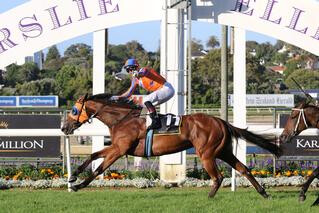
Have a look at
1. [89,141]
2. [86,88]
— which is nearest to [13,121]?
[89,141]

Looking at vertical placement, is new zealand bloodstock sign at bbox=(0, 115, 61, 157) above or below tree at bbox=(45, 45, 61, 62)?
below

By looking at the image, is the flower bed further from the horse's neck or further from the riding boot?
the riding boot

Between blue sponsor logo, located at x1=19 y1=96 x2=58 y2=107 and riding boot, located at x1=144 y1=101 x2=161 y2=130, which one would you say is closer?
riding boot, located at x1=144 y1=101 x2=161 y2=130

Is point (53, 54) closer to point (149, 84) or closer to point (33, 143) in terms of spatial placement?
point (33, 143)

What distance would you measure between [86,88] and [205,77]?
53.7 ft

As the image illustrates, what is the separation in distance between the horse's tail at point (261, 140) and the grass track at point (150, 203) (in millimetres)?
611

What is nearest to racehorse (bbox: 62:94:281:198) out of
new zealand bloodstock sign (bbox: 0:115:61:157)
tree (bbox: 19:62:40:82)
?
new zealand bloodstock sign (bbox: 0:115:61:157)

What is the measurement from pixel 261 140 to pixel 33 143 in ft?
16.5

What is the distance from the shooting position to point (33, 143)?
12.8 meters

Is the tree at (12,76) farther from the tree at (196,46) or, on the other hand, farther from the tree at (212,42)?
the tree at (212,42)

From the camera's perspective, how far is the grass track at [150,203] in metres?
7.63

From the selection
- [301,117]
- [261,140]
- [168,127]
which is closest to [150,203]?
[168,127]

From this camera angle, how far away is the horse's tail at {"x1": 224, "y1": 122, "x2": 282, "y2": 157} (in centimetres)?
922

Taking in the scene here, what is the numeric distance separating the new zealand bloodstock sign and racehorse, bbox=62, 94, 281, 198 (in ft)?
11.8
